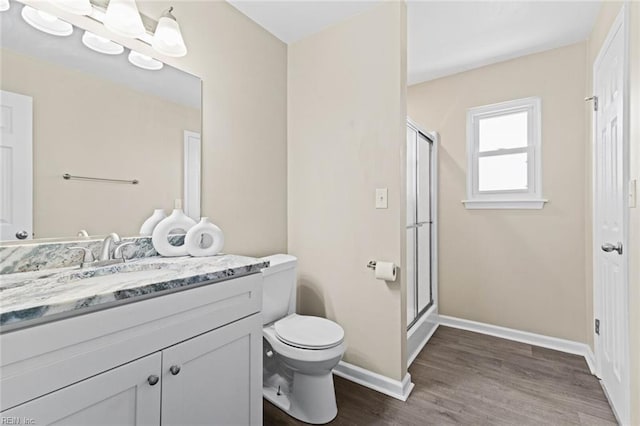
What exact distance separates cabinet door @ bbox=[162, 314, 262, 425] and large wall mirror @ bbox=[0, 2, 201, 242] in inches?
29.6

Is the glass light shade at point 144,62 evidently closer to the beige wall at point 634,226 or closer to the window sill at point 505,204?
the beige wall at point 634,226

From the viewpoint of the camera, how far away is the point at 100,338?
0.81 m

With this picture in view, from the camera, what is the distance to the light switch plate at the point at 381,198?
181 cm

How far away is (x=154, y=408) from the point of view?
3.00 ft

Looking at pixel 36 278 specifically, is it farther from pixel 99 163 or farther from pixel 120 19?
pixel 120 19

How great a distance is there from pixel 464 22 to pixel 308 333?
2.33m

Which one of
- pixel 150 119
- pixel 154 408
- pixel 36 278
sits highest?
pixel 150 119

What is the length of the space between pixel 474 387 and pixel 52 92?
2705mm

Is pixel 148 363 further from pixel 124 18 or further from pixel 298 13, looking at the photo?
pixel 298 13

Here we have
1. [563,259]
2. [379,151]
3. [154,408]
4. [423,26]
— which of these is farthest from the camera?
[563,259]

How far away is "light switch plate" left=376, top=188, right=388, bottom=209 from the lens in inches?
71.4

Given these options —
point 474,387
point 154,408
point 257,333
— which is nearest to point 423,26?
point 257,333

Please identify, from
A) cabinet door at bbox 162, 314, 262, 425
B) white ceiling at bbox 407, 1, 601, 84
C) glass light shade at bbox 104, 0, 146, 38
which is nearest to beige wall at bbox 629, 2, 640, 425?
white ceiling at bbox 407, 1, 601, 84

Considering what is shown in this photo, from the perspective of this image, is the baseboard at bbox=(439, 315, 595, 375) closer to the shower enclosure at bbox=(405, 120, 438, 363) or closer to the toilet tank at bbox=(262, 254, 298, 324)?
the shower enclosure at bbox=(405, 120, 438, 363)
